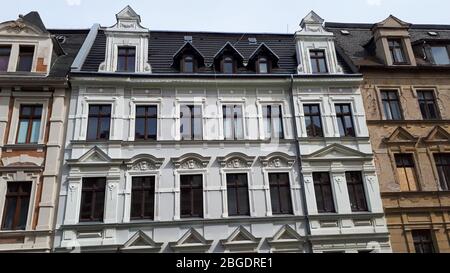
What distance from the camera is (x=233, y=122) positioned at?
15141mm

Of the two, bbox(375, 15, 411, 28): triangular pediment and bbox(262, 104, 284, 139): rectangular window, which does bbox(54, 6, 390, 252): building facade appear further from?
bbox(375, 15, 411, 28): triangular pediment

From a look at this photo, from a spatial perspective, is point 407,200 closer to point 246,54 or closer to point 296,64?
point 296,64

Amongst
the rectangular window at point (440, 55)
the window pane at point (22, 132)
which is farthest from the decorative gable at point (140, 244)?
the rectangular window at point (440, 55)

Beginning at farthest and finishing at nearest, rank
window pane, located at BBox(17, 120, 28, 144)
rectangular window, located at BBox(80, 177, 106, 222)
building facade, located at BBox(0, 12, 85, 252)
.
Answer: window pane, located at BBox(17, 120, 28, 144), rectangular window, located at BBox(80, 177, 106, 222), building facade, located at BBox(0, 12, 85, 252)

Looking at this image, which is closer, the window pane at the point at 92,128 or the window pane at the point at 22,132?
the window pane at the point at 22,132

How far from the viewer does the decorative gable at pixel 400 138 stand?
1515 centimetres

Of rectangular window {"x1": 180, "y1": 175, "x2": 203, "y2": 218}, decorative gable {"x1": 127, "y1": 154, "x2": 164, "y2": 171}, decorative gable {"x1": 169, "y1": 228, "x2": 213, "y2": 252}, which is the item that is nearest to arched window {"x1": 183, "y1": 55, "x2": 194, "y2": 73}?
decorative gable {"x1": 127, "y1": 154, "x2": 164, "y2": 171}

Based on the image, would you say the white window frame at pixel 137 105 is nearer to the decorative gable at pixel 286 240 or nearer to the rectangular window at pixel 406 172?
the decorative gable at pixel 286 240

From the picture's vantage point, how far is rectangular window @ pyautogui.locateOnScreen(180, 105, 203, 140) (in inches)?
578

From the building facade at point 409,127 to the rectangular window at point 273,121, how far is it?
3.86 meters

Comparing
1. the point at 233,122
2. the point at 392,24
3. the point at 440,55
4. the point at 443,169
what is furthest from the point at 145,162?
the point at 440,55

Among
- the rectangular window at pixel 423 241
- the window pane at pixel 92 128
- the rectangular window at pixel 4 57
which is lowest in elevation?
the rectangular window at pixel 423 241

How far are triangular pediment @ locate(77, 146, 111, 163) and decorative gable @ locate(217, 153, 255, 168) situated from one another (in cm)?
436

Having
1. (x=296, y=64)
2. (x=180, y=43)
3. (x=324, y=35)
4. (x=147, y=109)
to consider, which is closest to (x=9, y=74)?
(x=147, y=109)
